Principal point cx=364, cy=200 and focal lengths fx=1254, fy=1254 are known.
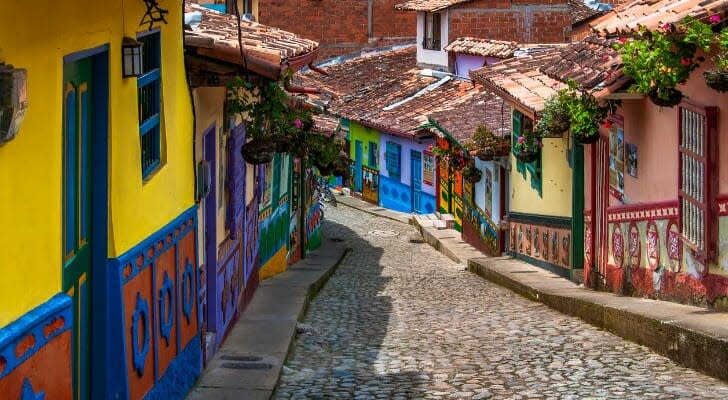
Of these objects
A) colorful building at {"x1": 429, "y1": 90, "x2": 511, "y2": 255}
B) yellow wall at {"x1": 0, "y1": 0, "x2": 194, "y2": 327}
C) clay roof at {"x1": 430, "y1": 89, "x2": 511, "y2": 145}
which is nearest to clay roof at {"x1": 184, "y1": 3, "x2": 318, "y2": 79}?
yellow wall at {"x1": 0, "y1": 0, "x2": 194, "y2": 327}

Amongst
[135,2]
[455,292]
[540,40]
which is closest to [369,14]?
[540,40]

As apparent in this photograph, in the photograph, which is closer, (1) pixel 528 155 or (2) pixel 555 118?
(2) pixel 555 118

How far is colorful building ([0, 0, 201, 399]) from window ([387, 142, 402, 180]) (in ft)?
85.6

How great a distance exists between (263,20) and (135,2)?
37.7 meters

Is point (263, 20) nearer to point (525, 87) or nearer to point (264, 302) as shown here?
point (525, 87)

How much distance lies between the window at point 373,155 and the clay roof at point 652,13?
23.4 m

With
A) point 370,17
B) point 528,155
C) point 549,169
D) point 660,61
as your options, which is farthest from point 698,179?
point 370,17

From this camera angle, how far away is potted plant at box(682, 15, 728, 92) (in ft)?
30.6

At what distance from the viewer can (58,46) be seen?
5711mm

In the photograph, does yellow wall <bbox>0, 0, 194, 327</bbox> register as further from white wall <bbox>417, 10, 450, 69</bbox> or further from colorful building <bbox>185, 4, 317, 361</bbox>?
white wall <bbox>417, 10, 450, 69</bbox>

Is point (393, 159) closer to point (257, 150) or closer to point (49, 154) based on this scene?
point (257, 150)

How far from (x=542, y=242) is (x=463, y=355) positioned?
27.4ft

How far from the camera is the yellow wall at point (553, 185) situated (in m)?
17.8

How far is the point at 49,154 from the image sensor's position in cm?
558
